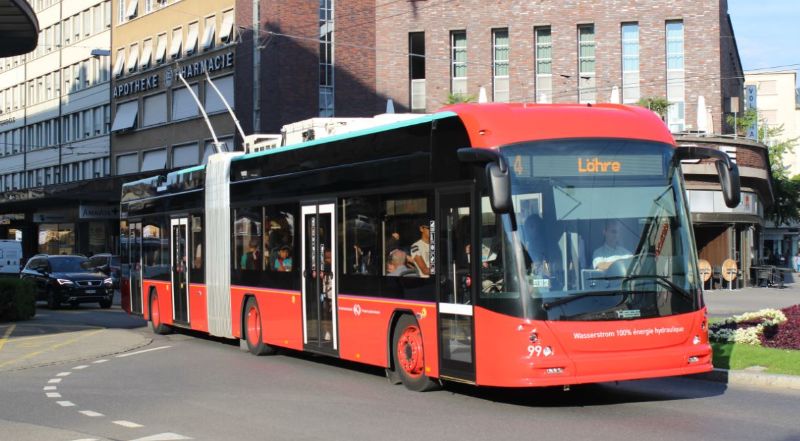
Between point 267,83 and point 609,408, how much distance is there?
45529 millimetres

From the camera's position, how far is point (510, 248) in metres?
11.1

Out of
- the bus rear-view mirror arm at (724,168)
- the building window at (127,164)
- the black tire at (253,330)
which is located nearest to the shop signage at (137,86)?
the building window at (127,164)

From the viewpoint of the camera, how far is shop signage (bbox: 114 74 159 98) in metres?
65.8

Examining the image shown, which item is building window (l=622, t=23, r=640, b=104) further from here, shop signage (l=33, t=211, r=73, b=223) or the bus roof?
shop signage (l=33, t=211, r=73, b=223)

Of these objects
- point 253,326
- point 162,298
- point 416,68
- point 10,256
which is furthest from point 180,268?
point 416,68

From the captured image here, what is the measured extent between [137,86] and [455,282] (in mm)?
58353

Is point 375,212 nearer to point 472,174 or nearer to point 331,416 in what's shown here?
point 472,174

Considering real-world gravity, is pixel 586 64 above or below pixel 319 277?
above

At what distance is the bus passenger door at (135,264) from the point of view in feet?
77.9

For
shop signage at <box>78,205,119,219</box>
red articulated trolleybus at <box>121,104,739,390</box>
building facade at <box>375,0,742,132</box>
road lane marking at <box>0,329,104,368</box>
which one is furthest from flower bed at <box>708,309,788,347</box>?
shop signage at <box>78,205,119,219</box>

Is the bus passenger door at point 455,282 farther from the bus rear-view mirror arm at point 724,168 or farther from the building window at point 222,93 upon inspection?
the building window at point 222,93

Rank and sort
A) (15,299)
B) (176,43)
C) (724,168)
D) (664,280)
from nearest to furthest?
(664,280)
(724,168)
(15,299)
(176,43)

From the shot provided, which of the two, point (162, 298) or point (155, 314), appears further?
point (155, 314)

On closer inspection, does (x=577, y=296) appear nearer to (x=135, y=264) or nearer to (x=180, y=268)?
(x=180, y=268)
